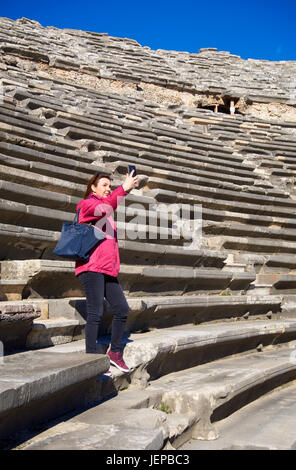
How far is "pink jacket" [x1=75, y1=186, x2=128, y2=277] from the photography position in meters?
2.92

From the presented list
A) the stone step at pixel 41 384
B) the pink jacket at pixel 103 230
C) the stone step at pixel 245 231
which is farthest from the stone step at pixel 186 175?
the stone step at pixel 41 384

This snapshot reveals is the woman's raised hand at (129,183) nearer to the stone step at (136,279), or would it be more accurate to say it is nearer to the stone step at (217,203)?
the stone step at (136,279)

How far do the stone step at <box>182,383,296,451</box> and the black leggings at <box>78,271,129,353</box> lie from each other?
0.79m

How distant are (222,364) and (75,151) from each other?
410 cm

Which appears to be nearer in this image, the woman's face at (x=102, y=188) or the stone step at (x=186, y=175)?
the woman's face at (x=102, y=188)

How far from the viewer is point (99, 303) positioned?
2867 millimetres

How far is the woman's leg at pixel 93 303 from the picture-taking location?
9.23ft

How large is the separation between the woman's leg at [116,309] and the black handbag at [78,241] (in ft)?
0.82

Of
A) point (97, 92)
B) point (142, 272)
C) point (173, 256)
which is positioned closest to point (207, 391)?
point (142, 272)

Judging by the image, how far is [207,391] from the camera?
2828mm

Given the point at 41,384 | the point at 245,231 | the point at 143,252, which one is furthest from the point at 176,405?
the point at 245,231

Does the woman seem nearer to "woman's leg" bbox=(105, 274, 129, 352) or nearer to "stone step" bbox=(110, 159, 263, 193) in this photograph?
"woman's leg" bbox=(105, 274, 129, 352)

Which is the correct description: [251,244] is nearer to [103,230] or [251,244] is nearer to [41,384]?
[103,230]

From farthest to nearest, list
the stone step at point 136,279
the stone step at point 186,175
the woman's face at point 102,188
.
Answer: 1. the stone step at point 186,175
2. the stone step at point 136,279
3. the woman's face at point 102,188
